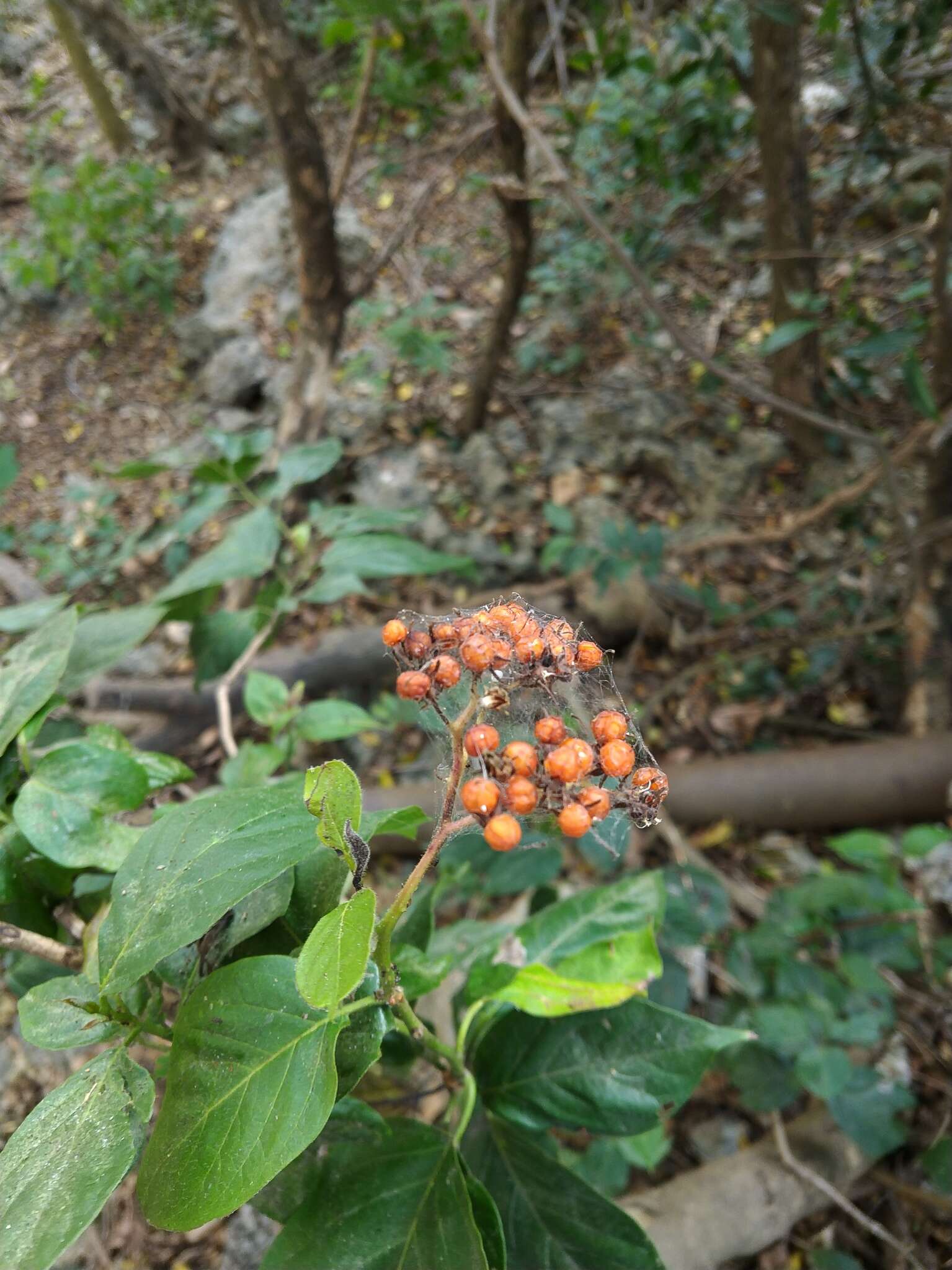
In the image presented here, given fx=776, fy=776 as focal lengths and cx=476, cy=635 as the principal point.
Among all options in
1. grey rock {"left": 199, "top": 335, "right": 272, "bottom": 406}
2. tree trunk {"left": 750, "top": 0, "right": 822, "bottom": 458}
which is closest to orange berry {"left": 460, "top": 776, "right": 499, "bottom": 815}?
tree trunk {"left": 750, "top": 0, "right": 822, "bottom": 458}

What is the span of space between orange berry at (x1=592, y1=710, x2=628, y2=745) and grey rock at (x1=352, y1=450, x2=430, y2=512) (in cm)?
247

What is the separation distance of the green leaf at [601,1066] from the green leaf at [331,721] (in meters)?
0.53

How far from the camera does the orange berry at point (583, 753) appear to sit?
1.88ft

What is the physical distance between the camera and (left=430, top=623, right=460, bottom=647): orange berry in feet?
2.11

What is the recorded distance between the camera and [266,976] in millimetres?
615

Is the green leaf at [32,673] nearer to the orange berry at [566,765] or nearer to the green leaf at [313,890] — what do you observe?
the green leaf at [313,890]

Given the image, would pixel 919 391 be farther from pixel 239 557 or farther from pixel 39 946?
pixel 39 946

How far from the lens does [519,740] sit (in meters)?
0.65

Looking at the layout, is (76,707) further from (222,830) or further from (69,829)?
(222,830)

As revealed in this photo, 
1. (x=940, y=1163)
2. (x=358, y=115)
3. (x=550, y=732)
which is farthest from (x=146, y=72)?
(x=940, y=1163)

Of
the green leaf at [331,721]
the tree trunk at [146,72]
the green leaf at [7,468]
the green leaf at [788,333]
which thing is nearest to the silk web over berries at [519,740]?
the green leaf at [331,721]

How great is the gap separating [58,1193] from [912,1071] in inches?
62.3

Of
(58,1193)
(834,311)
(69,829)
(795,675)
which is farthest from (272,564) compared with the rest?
(834,311)

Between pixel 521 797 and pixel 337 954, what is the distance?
0.16 m
